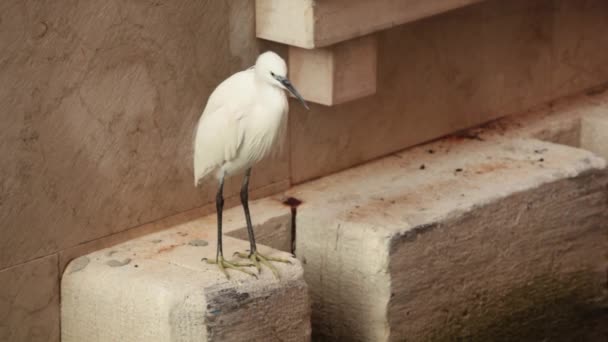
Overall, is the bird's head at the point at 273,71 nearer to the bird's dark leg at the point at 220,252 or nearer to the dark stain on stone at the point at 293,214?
the bird's dark leg at the point at 220,252

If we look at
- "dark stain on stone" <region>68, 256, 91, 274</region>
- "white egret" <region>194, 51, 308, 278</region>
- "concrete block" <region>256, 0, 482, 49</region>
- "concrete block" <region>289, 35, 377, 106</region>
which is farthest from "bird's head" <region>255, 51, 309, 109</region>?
"dark stain on stone" <region>68, 256, 91, 274</region>

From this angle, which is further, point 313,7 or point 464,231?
point 464,231

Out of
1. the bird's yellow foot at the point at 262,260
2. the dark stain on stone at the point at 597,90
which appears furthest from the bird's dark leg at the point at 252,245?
the dark stain on stone at the point at 597,90

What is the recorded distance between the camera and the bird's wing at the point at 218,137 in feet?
12.2

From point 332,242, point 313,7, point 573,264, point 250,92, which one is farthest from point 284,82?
point 573,264

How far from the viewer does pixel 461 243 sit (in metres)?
4.45

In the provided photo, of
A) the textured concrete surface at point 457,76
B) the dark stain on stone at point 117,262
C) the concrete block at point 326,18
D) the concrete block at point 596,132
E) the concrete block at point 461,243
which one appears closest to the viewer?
the dark stain on stone at point 117,262

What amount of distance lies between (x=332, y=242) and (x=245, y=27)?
76 centimetres

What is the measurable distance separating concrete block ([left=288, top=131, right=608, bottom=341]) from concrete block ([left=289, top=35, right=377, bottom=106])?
0.39 meters

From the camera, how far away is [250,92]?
3.71 meters

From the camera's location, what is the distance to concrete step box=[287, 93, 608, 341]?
430 cm

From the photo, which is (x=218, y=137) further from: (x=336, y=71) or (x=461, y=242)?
(x=461, y=242)

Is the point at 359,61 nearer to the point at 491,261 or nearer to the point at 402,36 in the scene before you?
the point at 402,36

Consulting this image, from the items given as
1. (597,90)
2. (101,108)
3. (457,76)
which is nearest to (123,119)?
(101,108)
